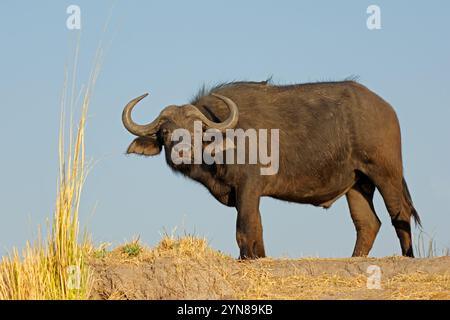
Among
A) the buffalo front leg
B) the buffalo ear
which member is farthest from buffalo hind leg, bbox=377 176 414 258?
the buffalo ear

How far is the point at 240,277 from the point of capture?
37.2 ft

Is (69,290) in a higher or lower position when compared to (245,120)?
lower

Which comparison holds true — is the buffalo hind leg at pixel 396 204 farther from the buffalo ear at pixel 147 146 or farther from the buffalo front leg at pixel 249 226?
the buffalo ear at pixel 147 146

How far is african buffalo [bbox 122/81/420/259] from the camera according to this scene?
16719 mm

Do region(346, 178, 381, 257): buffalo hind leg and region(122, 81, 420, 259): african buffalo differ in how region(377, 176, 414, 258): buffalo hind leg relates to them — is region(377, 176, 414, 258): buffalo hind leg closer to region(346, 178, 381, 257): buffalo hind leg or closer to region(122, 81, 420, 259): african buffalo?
region(122, 81, 420, 259): african buffalo

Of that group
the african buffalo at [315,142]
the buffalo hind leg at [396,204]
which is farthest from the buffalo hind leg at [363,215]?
the buffalo hind leg at [396,204]

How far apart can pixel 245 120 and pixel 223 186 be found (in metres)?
1.23

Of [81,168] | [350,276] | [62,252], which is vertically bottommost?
[350,276]

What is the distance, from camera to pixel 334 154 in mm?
17188

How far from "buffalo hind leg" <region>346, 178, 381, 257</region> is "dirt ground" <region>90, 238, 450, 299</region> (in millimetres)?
4732

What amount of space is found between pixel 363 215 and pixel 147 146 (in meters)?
4.06
